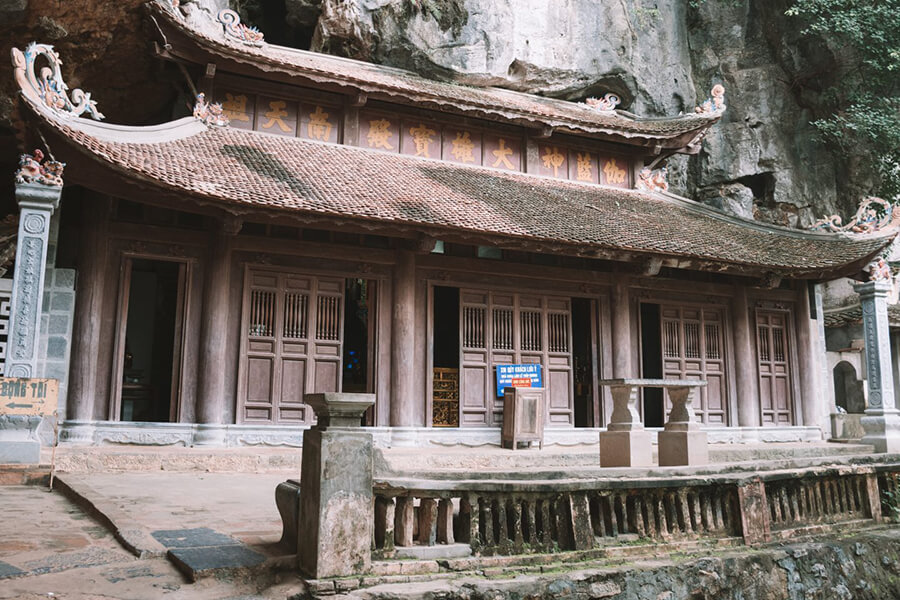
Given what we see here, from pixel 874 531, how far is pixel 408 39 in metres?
12.6

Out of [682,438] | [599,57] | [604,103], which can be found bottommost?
[682,438]

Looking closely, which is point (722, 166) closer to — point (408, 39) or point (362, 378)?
point (408, 39)

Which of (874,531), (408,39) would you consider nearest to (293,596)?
(874,531)

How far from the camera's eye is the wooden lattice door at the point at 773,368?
1330cm

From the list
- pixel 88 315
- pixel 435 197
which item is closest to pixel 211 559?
pixel 88 315

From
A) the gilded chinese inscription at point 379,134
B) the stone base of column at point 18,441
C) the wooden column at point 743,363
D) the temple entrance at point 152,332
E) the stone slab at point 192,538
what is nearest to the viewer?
the stone slab at point 192,538

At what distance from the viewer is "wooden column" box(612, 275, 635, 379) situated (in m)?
12.0

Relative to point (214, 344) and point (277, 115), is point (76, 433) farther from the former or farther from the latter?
point (277, 115)

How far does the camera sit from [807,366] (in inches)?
535

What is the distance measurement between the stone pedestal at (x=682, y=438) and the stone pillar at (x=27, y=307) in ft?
22.3

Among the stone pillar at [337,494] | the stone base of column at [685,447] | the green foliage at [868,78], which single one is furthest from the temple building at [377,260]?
the green foliage at [868,78]

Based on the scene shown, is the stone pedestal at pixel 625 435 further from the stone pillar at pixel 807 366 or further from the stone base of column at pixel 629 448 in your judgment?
the stone pillar at pixel 807 366

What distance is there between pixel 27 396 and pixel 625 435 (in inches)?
253

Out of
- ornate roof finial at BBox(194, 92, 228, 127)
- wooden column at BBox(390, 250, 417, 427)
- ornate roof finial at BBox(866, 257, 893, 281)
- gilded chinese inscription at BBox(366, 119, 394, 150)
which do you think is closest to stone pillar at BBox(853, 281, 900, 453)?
ornate roof finial at BBox(866, 257, 893, 281)
